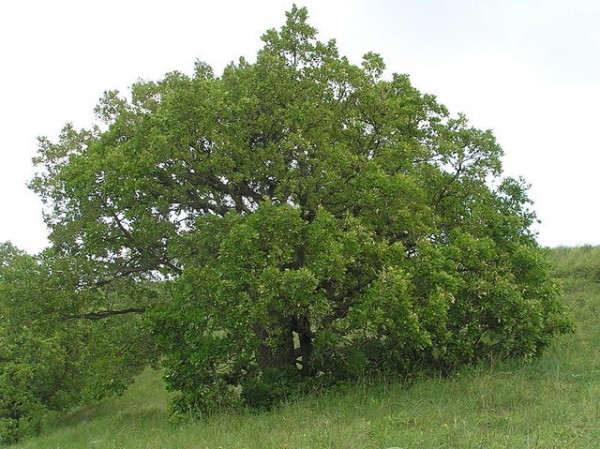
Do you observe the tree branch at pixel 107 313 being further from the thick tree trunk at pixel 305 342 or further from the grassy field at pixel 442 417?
the thick tree trunk at pixel 305 342

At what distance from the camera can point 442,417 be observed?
10289 mm

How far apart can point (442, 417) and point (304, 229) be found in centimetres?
542

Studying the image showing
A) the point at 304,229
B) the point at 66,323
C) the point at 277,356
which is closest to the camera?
the point at 304,229

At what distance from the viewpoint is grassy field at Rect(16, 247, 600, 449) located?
859cm

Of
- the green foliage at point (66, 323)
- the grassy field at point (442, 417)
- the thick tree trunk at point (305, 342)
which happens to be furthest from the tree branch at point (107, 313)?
the thick tree trunk at point (305, 342)

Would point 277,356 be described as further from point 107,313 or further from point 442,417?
point 442,417

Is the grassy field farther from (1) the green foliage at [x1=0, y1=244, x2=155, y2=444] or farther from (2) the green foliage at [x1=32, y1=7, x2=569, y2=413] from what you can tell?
(1) the green foliage at [x1=0, y1=244, x2=155, y2=444]

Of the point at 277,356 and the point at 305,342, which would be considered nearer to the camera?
the point at 277,356

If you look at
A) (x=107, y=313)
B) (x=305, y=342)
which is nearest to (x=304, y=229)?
(x=305, y=342)

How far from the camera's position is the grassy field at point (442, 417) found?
859 centimetres

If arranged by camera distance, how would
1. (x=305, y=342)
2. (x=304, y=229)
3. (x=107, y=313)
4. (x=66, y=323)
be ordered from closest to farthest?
(x=304, y=229) < (x=305, y=342) < (x=66, y=323) < (x=107, y=313)

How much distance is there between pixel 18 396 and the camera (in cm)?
2495

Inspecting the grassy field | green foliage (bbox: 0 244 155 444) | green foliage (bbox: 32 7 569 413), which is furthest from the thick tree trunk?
green foliage (bbox: 0 244 155 444)

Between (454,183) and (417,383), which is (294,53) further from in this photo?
(417,383)
